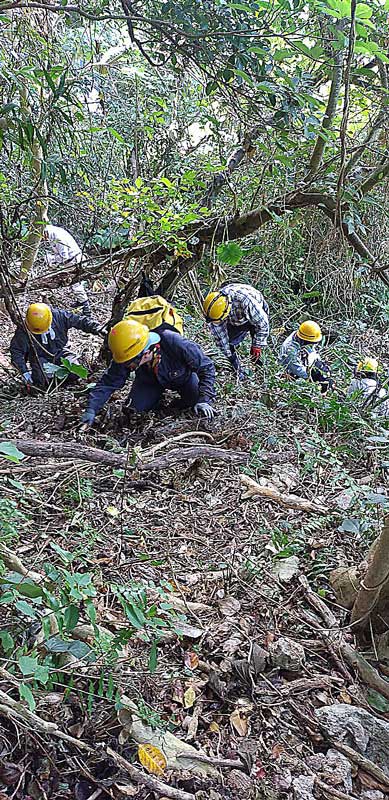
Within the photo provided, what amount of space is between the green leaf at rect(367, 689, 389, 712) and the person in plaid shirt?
12.4 feet

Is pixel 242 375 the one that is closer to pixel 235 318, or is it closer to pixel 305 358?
pixel 235 318

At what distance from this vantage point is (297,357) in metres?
6.10

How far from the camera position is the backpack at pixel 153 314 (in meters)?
4.59

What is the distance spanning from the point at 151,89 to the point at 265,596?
18.4 feet

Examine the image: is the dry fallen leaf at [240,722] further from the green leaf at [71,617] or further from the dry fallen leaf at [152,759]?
the green leaf at [71,617]

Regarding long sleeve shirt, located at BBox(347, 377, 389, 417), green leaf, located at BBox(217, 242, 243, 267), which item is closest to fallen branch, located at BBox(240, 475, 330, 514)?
long sleeve shirt, located at BBox(347, 377, 389, 417)

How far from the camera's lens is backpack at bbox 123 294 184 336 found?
459cm

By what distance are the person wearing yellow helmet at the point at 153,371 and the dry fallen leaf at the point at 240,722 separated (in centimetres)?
261

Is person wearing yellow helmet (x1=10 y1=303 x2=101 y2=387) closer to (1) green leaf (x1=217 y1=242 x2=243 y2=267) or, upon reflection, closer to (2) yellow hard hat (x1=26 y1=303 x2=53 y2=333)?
(2) yellow hard hat (x1=26 y1=303 x2=53 y2=333)

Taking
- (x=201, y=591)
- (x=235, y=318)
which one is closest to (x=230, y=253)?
(x=201, y=591)

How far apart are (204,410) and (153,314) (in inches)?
36.5

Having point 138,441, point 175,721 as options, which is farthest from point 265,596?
point 138,441

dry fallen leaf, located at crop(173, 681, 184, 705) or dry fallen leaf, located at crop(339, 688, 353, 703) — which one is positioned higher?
dry fallen leaf, located at crop(339, 688, 353, 703)

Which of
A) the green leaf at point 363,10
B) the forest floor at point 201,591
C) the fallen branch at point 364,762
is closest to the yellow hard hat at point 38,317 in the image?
the forest floor at point 201,591
